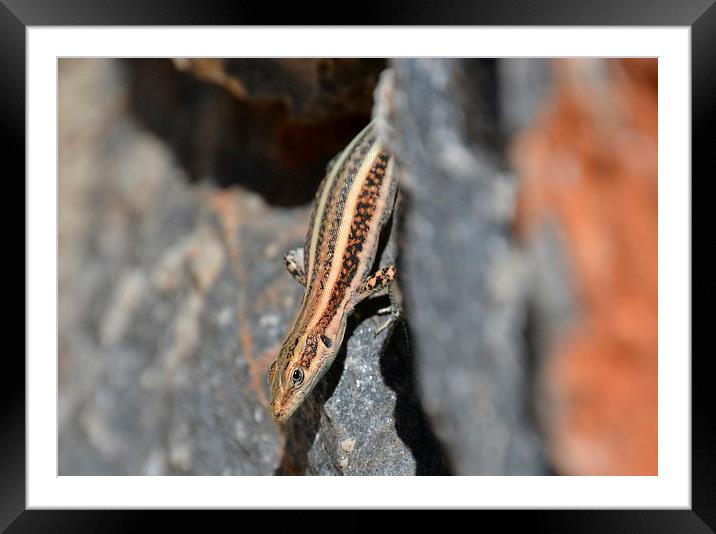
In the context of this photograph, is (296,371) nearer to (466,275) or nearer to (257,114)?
(466,275)

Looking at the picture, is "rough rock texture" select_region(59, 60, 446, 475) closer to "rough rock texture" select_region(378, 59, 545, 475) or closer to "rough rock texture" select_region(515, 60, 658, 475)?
"rough rock texture" select_region(378, 59, 545, 475)

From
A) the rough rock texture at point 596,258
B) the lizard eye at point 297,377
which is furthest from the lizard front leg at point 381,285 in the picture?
the rough rock texture at point 596,258

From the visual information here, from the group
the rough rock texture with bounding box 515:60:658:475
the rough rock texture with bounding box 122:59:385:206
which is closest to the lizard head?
the rough rock texture with bounding box 515:60:658:475
